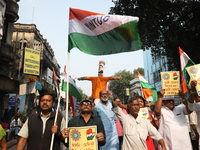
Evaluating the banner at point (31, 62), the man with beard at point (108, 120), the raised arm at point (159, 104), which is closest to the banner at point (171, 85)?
the raised arm at point (159, 104)

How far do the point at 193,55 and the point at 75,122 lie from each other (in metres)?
10.6

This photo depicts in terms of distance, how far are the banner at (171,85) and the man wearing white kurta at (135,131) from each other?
3.70 ft

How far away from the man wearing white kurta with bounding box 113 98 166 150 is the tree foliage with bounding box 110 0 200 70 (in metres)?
9.41

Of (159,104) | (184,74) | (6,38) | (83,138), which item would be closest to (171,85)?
(184,74)

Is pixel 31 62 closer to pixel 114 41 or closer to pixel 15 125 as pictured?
pixel 15 125

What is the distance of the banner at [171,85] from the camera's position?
3.96 meters

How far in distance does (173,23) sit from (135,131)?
34.4 ft

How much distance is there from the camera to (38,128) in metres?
2.66

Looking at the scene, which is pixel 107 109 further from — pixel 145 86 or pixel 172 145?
pixel 145 86

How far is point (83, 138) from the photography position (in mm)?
2705

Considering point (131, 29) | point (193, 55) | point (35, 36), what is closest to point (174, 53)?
point (193, 55)

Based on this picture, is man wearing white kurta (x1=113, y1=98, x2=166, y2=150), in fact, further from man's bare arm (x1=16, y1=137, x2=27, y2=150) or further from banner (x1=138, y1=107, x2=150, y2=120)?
banner (x1=138, y1=107, x2=150, y2=120)

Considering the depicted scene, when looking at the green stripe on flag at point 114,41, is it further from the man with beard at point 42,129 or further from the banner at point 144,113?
the banner at point 144,113

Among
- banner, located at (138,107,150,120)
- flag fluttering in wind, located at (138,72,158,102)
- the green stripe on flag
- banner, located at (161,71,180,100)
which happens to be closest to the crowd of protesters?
banner, located at (161,71,180,100)
